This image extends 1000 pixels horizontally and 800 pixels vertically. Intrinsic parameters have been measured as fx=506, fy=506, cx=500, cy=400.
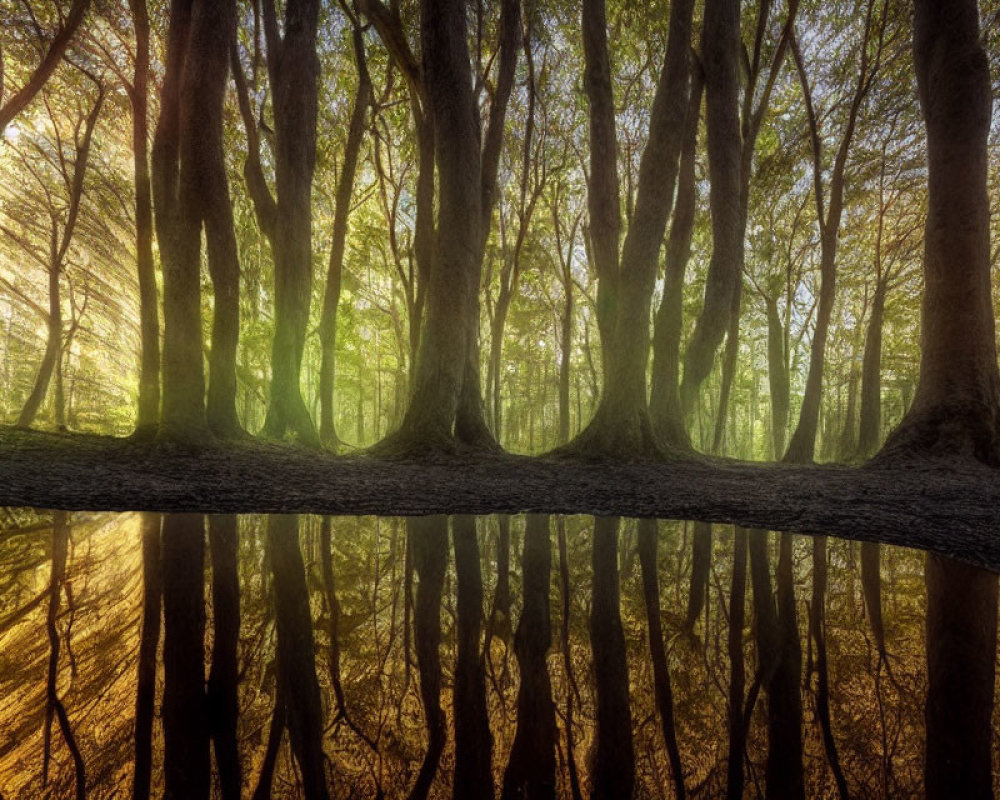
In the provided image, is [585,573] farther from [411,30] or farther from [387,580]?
[411,30]

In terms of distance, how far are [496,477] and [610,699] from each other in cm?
537

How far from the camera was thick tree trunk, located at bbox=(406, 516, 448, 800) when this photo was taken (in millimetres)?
1439

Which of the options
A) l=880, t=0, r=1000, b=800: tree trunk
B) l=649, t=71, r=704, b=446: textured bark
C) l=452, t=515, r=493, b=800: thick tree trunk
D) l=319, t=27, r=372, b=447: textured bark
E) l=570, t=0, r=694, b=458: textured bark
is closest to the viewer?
l=452, t=515, r=493, b=800: thick tree trunk

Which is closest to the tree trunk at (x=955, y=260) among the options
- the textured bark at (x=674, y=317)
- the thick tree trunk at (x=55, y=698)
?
the textured bark at (x=674, y=317)

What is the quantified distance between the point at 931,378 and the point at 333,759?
29.7 feet

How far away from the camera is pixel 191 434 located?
25.2 ft

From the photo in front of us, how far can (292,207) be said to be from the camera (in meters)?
10.5

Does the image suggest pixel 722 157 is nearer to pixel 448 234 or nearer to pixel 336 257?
pixel 448 234

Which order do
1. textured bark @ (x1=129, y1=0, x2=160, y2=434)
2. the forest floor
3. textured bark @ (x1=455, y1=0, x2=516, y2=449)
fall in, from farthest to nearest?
1. textured bark @ (x1=129, y1=0, x2=160, y2=434)
2. textured bark @ (x1=455, y1=0, x2=516, y2=449)
3. the forest floor

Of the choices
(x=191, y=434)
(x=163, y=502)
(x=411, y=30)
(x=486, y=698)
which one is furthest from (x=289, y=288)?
(x=486, y=698)

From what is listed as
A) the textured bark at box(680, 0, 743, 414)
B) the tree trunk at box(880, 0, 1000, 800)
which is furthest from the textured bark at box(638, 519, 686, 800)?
the textured bark at box(680, 0, 743, 414)

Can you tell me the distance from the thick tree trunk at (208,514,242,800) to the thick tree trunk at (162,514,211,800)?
0.10 ft

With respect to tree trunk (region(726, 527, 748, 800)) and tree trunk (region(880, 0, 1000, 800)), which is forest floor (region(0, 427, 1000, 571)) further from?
tree trunk (region(726, 527, 748, 800))

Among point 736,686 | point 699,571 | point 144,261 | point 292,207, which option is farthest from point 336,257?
point 736,686
